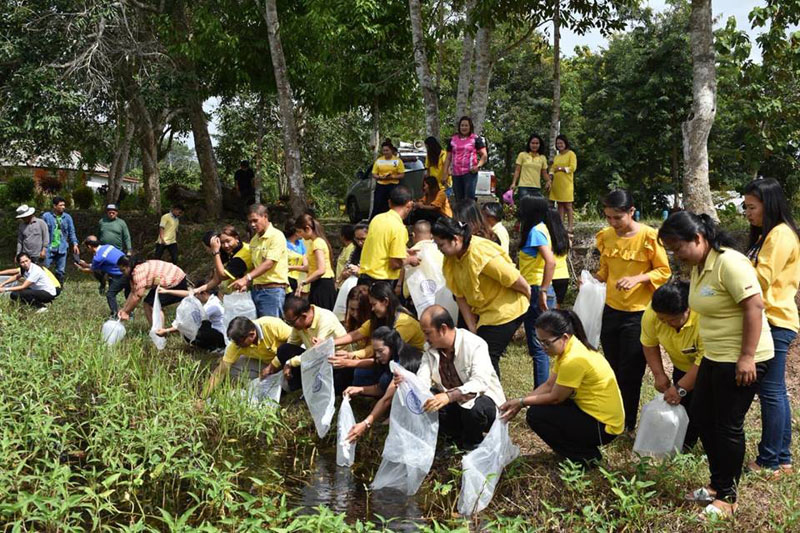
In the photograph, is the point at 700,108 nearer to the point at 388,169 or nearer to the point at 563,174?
the point at 563,174

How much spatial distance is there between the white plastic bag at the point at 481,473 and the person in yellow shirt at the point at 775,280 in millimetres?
1384

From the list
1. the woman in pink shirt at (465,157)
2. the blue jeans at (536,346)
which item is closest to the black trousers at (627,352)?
the blue jeans at (536,346)

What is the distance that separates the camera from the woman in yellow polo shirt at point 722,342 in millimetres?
3576

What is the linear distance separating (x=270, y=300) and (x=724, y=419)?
165 inches

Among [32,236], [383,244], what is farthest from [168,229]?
[383,244]

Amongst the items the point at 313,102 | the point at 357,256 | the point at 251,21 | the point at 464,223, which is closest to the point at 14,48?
the point at 251,21

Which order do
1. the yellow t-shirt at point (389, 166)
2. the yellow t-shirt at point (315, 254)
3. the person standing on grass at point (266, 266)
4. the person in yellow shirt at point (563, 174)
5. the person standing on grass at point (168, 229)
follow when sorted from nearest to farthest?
the person standing on grass at point (266, 266)
the yellow t-shirt at point (315, 254)
the yellow t-shirt at point (389, 166)
the person in yellow shirt at point (563, 174)
the person standing on grass at point (168, 229)

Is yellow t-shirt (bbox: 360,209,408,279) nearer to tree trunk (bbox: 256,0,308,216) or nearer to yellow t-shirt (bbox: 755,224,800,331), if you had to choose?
yellow t-shirt (bbox: 755,224,800,331)

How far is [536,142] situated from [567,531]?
6.83 m

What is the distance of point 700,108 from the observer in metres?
7.91

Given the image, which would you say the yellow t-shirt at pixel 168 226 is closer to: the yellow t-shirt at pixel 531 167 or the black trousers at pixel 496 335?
the yellow t-shirt at pixel 531 167


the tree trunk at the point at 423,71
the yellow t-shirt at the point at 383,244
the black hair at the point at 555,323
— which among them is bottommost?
the black hair at the point at 555,323

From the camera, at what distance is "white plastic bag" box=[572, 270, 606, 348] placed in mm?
5539

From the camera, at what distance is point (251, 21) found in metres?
13.6
